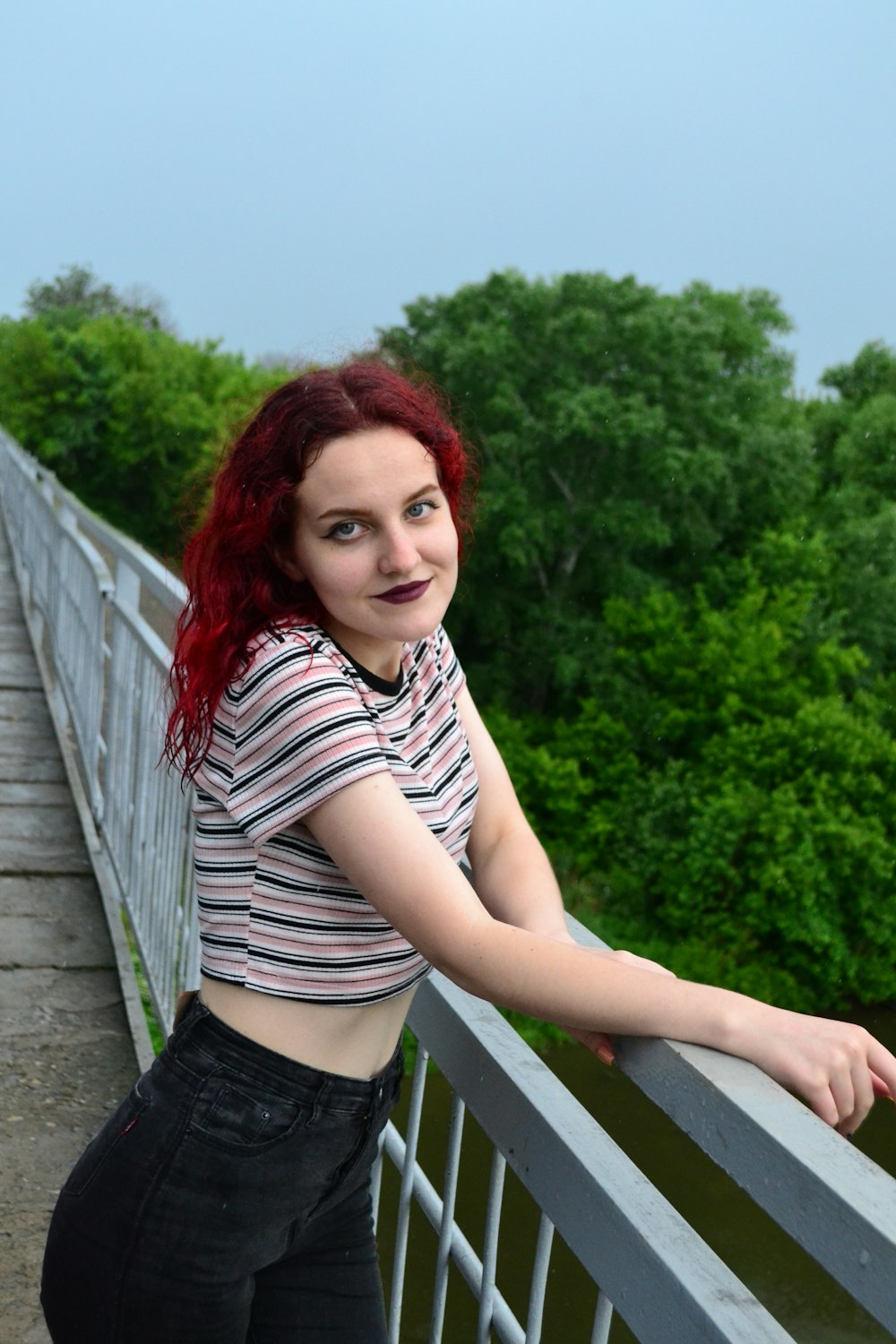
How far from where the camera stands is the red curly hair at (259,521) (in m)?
1.28

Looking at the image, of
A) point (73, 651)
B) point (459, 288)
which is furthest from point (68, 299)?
point (73, 651)

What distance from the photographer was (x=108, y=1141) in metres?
1.27

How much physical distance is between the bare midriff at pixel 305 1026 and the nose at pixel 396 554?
0.39m

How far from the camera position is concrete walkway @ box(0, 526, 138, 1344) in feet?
7.73

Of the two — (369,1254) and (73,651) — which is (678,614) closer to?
(73,651)

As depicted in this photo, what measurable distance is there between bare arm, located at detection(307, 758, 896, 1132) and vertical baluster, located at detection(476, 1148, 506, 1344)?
0.21 metres

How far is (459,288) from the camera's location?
994 inches

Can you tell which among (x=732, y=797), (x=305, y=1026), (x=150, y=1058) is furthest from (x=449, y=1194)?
(x=732, y=797)

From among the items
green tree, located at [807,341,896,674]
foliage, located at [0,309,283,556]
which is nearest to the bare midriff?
green tree, located at [807,341,896,674]

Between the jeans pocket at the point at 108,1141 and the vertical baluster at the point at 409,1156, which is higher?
the jeans pocket at the point at 108,1141

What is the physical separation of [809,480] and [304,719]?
2525cm

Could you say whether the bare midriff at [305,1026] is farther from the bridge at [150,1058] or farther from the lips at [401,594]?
the lips at [401,594]

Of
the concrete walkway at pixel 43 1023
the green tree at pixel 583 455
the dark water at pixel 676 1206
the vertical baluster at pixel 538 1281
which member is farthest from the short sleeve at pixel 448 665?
the green tree at pixel 583 455

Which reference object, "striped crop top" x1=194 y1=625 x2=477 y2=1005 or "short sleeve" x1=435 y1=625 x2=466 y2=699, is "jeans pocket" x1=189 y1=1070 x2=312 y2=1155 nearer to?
"striped crop top" x1=194 y1=625 x2=477 y2=1005
